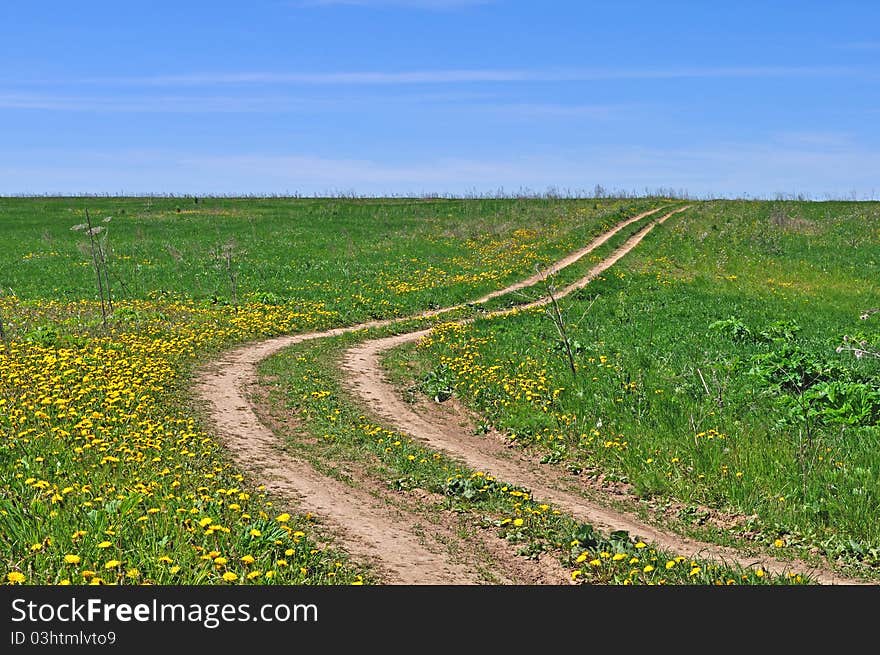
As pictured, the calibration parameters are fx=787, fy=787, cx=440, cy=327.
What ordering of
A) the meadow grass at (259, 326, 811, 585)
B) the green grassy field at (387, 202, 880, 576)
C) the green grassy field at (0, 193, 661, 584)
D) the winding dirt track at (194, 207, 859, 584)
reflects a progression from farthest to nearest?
the green grassy field at (387, 202, 880, 576)
the winding dirt track at (194, 207, 859, 584)
the meadow grass at (259, 326, 811, 585)
the green grassy field at (0, 193, 661, 584)

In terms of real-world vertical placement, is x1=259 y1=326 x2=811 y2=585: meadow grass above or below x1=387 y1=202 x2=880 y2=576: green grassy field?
below

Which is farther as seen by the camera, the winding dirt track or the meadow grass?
the winding dirt track

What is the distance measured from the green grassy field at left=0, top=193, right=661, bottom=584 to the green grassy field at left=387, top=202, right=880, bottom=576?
454 cm

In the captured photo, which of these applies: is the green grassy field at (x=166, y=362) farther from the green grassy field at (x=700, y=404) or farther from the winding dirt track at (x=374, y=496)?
the green grassy field at (x=700, y=404)

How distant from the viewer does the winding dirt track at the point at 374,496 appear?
7852 mm

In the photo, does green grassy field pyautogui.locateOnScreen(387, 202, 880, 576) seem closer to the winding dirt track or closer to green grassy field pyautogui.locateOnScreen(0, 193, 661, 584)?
the winding dirt track


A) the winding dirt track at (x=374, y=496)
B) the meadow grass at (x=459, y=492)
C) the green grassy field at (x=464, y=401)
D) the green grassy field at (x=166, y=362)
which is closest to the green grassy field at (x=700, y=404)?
the green grassy field at (x=464, y=401)

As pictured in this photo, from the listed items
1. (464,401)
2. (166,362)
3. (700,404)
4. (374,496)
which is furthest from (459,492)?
(166,362)

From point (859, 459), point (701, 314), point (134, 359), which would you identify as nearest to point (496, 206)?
point (701, 314)

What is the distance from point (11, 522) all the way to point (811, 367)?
1250 centimetres

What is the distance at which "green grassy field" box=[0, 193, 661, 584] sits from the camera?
23.0 feet

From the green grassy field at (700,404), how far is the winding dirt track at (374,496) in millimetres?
538

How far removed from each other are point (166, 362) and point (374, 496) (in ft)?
25.0

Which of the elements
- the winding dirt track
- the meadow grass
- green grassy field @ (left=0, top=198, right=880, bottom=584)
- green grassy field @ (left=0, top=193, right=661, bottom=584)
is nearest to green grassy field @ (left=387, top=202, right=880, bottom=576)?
green grassy field @ (left=0, top=198, right=880, bottom=584)
